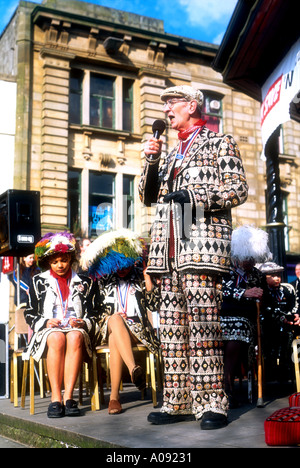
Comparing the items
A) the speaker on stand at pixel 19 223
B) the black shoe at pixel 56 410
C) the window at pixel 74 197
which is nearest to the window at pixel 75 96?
the window at pixel 74 197

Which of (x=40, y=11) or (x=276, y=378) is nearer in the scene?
(x=276, y=378)

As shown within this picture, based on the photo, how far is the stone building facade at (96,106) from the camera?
1788 centimetres

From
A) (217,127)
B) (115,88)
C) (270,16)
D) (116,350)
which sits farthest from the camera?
(217,127)

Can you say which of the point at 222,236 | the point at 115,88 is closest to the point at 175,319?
the point at 222,236

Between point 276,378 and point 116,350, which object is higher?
point 116,350

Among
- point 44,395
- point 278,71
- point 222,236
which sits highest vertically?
point 278,71

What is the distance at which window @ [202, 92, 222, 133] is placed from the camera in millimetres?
21250

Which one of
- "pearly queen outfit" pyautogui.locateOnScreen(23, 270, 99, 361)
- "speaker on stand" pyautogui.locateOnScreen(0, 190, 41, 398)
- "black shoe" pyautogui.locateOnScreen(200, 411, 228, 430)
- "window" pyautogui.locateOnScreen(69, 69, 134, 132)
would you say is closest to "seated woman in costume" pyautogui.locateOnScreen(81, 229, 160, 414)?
"pearly queen outfit" pyautogui.locateOnScreen(23, 270, 99, 361)

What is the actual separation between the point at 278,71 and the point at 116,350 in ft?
10.8

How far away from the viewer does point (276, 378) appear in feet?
24.2

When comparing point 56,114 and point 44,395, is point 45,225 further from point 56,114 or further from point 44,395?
point 44,395

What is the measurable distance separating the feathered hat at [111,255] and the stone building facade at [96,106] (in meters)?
11.4

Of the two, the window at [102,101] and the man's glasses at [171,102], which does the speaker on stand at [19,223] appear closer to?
the man's glasses at [171,102]

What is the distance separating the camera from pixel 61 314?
5508 millimetres
